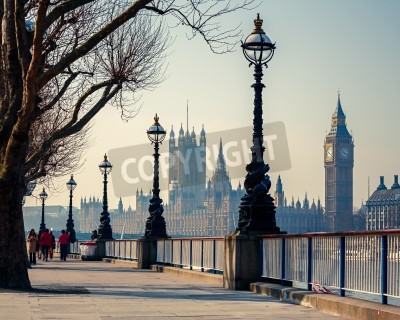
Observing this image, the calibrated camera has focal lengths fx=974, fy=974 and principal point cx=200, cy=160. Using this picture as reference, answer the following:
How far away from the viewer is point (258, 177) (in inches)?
773

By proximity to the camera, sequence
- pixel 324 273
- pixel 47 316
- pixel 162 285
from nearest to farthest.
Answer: pixel 47 316 → pixel 324 273 → pixel 162 285

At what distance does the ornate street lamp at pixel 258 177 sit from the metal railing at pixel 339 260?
651mm

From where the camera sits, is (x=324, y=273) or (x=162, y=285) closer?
(x=324, y=273)

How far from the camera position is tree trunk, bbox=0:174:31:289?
18.4m

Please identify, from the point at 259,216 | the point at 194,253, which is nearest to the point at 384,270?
the point at 259,216

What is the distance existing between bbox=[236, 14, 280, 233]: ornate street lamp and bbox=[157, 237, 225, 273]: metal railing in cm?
265

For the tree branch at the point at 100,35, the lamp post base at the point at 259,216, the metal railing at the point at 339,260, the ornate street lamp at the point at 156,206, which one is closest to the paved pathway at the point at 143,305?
the metal railing at the point at 339,260

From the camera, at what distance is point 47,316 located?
1304cm

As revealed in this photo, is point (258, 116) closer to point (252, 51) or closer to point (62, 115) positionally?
point (252, 51)

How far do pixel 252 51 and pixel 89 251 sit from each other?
30.7 metres

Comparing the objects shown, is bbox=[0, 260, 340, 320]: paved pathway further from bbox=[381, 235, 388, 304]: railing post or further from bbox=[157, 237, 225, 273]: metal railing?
bbox=[157, 237, 225, 273]: metal railing

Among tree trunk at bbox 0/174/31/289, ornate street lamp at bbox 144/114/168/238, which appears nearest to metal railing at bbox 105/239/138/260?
ornate street lamp at bbox 144/114/168/238

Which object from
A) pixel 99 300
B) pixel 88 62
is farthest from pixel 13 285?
pixel 88 62

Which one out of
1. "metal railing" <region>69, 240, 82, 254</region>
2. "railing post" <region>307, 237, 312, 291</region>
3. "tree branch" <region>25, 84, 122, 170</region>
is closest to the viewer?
"railing post" <region>307, 237, 312, 291</region>
